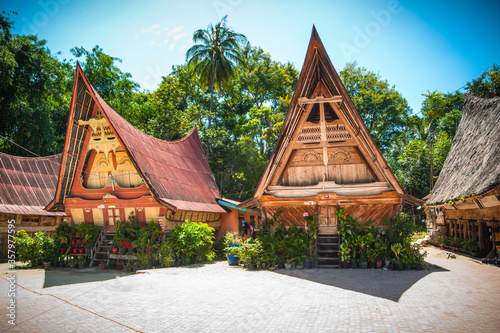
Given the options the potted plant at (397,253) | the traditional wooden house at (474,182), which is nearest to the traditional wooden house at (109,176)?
the potted plant at (397,253)

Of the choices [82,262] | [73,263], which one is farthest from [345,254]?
[73,263]

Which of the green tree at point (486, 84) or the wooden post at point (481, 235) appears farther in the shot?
the green tree at point (486, 84)

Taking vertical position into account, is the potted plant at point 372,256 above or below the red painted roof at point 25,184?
below

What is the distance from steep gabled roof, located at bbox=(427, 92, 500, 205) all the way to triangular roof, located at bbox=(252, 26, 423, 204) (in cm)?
266

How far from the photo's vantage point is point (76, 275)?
12891mm

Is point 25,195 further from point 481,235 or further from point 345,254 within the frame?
point 481,235

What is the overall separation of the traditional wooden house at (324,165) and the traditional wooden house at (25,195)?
47.8ft

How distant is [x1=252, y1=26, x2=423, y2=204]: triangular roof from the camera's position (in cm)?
1183

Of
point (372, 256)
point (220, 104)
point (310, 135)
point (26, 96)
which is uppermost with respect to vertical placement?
point (220, 104)

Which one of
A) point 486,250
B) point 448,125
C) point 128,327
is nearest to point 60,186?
point 128,327

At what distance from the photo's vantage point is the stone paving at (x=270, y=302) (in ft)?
20.5

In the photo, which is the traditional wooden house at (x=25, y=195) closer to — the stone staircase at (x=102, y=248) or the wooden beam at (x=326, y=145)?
the stone staircase at (x=102, y=248)

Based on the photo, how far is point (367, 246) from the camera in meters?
11.9

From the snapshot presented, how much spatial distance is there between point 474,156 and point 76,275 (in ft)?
59.7
